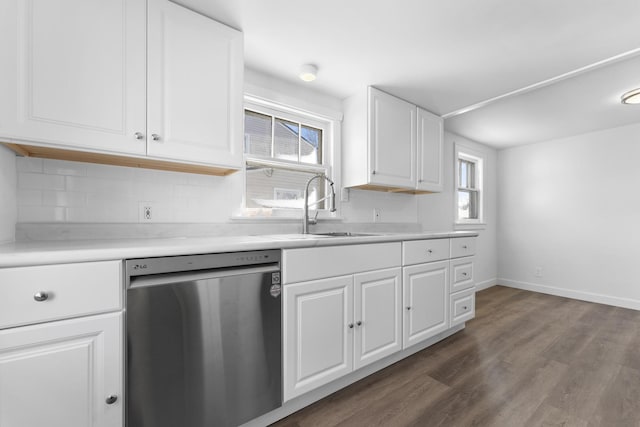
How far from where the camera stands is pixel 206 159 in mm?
1562

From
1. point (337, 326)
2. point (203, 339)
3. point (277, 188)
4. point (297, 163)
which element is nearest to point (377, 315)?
point (337, 326)

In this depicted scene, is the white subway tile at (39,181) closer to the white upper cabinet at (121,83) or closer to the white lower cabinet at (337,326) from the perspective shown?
the white upper cabinet at (121,83)

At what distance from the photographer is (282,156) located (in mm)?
2324

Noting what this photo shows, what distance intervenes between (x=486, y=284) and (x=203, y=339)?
4523mm

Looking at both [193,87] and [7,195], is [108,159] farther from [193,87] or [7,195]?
[193,87]

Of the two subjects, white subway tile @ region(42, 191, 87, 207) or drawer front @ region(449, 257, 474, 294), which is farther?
drawer front @ region(449, 257, 474, 294)

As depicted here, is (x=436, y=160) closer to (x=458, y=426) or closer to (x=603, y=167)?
(x=458, y=426)

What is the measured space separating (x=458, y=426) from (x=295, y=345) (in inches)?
37.8

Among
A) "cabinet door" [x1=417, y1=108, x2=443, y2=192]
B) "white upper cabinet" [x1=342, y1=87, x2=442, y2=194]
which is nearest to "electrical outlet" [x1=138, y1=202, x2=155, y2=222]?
"white upper cabinet" [x1=342, y1=87, x2=442, y2=194]

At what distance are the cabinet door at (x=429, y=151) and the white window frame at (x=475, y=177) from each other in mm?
1055

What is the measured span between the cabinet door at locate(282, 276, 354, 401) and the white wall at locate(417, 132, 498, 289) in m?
2.07

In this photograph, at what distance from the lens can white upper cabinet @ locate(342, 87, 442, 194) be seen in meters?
2.43

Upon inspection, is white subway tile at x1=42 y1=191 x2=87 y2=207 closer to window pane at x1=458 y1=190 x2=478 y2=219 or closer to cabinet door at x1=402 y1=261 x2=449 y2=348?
cabinet door at x1=402 y1=261 x2=449 y2=348

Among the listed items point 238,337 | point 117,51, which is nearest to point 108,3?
point 117,51
